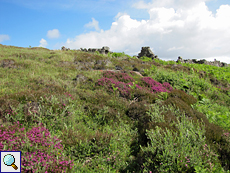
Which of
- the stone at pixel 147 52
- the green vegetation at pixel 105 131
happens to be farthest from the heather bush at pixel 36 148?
the stone at pixel 147 52

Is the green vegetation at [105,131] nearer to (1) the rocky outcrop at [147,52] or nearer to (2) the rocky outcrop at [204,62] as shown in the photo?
(1) the rocky outcrop at [147,52]

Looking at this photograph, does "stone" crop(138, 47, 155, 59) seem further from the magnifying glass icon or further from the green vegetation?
the magnifying glass icon

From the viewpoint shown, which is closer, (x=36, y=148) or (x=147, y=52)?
(x=36, y=148)

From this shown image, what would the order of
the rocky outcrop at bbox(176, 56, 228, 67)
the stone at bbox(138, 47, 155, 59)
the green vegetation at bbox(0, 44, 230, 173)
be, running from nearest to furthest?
the green vegetation at bbox(0, 44, 230, 173) → the rocky outcrop at bbox(176, 56, 228, 67) → the stone at bbox(138, 47, 155, 59)

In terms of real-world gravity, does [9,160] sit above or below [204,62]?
below
